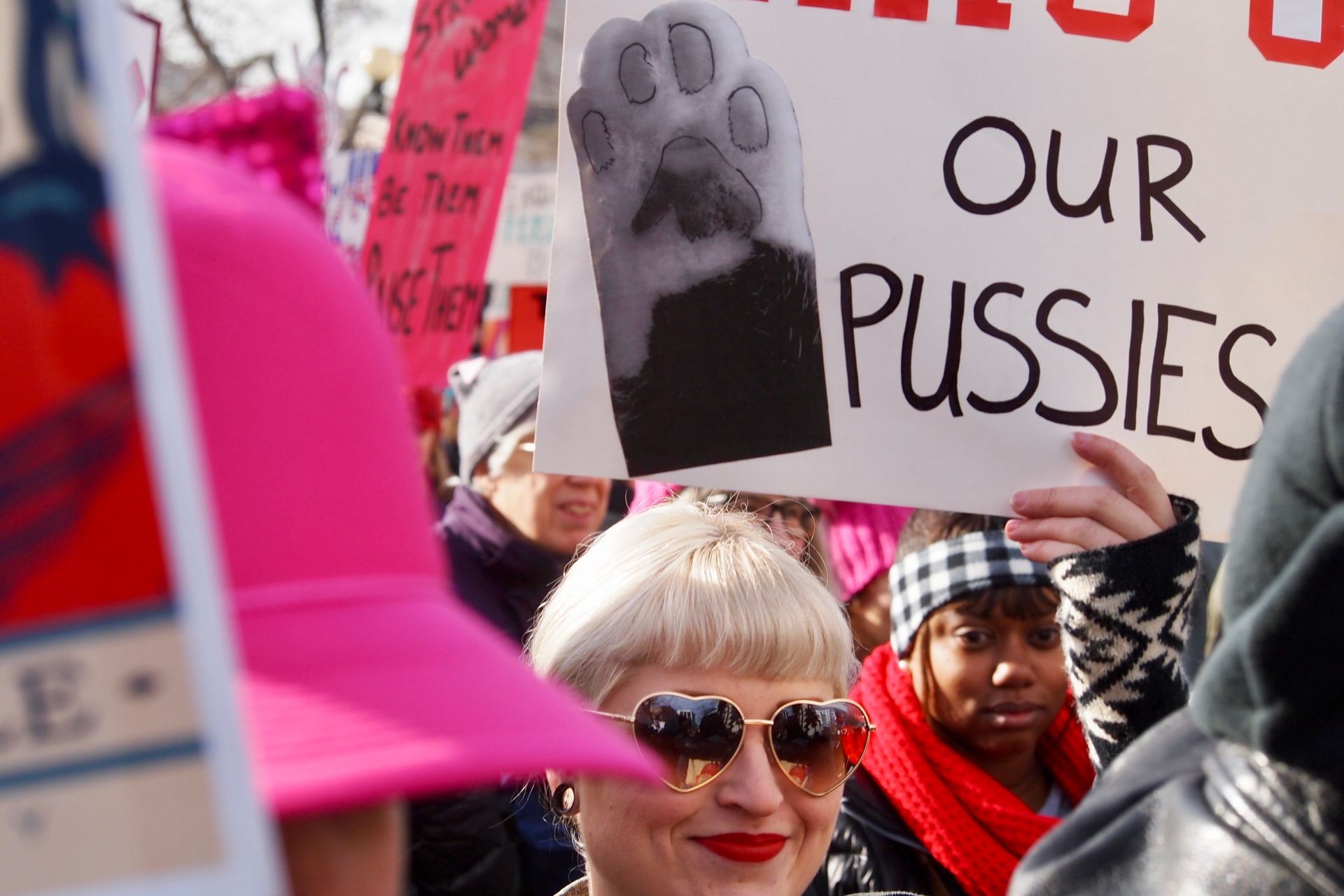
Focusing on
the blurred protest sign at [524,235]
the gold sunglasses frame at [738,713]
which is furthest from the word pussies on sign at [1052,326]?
the blurred protest sign at [524,235]

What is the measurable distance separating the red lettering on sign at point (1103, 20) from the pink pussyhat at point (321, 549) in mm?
1696

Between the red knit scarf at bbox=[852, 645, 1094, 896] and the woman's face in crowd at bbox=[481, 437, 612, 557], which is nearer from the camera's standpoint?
the red knit scarf at bbox=[852, 645, 1094, 896]

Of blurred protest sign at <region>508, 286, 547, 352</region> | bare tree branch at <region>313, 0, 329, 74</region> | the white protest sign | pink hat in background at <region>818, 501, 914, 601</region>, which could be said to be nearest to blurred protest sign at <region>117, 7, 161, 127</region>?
the white protest sign

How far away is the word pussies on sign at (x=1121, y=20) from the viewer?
7.58ft

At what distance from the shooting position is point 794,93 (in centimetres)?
232

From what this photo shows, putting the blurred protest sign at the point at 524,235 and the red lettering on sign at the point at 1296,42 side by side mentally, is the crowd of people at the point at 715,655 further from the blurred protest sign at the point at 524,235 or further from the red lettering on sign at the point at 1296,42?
the blurred protest sign at the point at 524,235

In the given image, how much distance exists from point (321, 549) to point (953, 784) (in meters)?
2.44

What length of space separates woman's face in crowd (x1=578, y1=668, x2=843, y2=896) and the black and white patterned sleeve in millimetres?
459

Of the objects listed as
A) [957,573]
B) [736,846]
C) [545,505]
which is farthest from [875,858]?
[545,505]

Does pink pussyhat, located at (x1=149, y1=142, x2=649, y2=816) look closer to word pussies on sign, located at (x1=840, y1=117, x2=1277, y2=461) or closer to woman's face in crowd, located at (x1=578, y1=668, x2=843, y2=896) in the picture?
woman's face in crowd, located at (x1=578, y1=668, x2=843, y2=896)

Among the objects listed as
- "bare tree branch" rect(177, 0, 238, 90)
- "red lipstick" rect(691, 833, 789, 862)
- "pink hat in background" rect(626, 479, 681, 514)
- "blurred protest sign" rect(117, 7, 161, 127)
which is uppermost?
"bare tree branch" rect(177, 0, 238, 90)

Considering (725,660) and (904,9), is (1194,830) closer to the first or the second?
(725,660)

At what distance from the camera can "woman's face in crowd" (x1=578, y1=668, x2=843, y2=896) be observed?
211cm

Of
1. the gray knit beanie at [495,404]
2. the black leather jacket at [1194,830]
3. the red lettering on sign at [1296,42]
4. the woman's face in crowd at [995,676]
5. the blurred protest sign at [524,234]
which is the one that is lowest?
the woman's face in crowd at [995,676]
